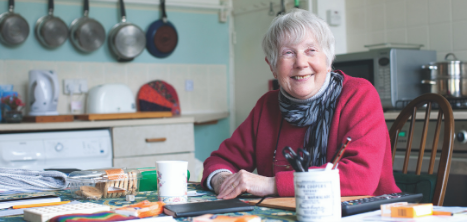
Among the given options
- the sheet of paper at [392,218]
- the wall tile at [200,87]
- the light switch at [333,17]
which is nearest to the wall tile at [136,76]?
the wall tile at [200,87]

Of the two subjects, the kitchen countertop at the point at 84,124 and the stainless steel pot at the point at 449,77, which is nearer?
the stainless steel pot at the point at 449,77

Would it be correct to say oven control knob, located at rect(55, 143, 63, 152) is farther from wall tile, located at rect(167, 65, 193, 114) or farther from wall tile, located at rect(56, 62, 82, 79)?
wall tile, located at rect(167, 65, 193, 114)

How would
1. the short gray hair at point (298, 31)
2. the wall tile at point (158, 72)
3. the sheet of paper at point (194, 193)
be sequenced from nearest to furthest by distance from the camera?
the sheet of paper at point (194, 193) → the short gray hair at point (298, 31) → the wall tile at point (158, 72)

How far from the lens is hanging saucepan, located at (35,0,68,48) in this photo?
3234 mm

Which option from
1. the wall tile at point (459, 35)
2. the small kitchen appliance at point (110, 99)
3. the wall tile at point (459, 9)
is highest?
the wall tile at point (459, 9)

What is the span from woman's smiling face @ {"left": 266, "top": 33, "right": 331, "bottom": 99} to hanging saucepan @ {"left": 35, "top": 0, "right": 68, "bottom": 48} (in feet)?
7.86

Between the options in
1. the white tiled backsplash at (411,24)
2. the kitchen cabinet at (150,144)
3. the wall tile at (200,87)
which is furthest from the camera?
the wall tile at (200,87)

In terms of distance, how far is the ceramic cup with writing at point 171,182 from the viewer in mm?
1003

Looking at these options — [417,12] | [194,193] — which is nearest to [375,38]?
[417,12]

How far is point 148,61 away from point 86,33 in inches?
20.8

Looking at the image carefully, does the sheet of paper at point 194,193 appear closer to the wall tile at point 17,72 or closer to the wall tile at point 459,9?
the wall tile at point 459,9

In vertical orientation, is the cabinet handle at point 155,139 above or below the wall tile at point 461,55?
below

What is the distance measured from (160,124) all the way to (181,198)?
2108mm

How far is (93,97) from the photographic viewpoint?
3244 mm
